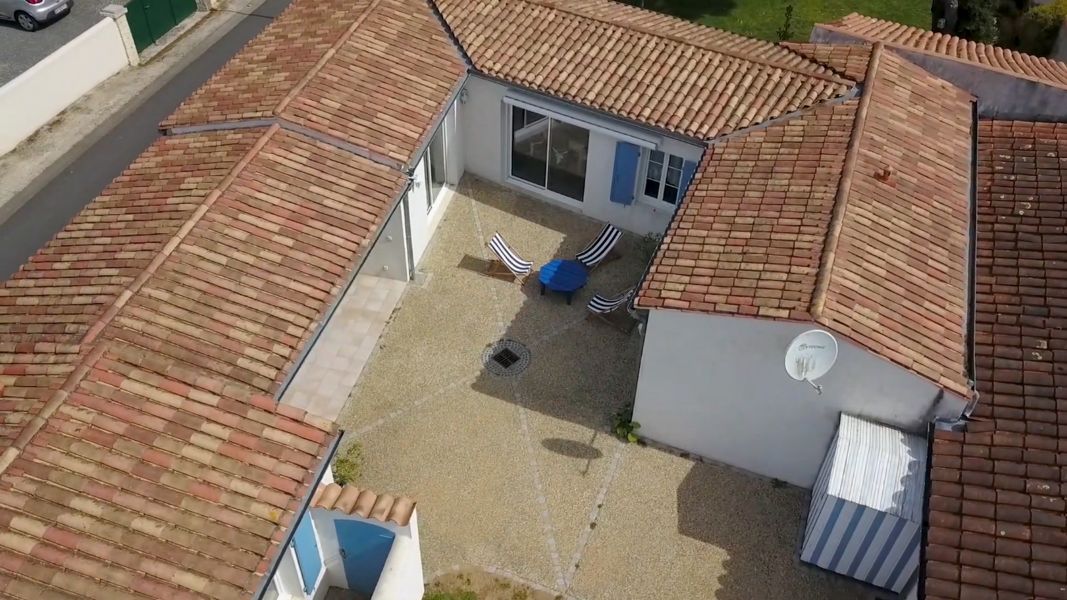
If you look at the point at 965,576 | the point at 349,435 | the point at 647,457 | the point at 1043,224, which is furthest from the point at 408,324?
the point at 1043,224

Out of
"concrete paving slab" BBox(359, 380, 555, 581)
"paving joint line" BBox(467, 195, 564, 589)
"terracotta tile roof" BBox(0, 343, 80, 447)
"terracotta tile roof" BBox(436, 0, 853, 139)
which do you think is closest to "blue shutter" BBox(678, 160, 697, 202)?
"terracotta tile roof" BBox(436, 0, 853, 139)

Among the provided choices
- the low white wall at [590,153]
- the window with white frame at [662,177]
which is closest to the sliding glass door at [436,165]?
the low white wall at [590,153]

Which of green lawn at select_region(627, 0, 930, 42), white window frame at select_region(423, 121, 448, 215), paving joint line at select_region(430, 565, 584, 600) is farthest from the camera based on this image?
green lawn at select_region(627, 0, 930, 42)

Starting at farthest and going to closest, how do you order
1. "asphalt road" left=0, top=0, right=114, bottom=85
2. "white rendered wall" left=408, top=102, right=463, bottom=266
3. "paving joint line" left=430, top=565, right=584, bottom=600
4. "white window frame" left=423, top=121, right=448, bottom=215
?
"asphalt road" left=0, top=0, right=114, bottom=85
"white window frame" left=423, top=121, right=448, bottom=215
"white rendered wall" left=408, top=102, right=463, bottom=266
"paving joint line" left=430, top=565, right=584, bottom=600

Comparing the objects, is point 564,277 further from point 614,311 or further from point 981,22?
point 981,22

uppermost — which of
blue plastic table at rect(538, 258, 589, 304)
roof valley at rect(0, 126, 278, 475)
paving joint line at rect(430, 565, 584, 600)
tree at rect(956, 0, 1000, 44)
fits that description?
roof valley at rect(0, 126, 278, 475)

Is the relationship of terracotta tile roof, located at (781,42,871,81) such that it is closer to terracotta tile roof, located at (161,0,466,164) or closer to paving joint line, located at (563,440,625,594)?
terracotta tile roof, located at (161,0,466,164)
